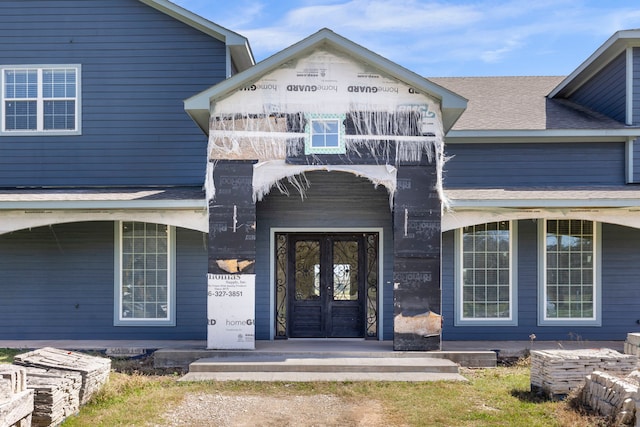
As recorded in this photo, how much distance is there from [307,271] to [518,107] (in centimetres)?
619

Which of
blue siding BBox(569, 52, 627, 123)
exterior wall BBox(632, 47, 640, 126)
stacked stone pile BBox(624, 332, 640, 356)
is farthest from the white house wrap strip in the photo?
blue siding BBox(569, 52, 627, 123)

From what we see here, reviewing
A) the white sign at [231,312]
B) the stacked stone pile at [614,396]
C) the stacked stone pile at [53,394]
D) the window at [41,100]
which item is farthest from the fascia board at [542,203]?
the window at [41,100]

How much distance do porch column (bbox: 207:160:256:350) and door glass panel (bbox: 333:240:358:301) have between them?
236cm

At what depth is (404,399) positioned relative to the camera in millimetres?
7801

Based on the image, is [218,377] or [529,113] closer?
[218,377]

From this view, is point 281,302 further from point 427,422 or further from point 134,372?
point 427,422

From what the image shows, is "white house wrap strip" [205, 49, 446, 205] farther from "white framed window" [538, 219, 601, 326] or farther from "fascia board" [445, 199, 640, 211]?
"white framed window" [538, 219, 601, 326]

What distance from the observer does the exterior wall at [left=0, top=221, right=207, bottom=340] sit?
11.7m

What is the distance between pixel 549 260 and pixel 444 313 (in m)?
2.28

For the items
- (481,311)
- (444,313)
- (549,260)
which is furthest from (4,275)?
(549,260)

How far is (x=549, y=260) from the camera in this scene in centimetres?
1176

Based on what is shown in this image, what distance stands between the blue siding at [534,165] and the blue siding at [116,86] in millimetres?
5158

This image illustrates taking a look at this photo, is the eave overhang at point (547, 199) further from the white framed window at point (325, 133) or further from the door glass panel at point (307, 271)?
the door glass panel at point (307, 271)

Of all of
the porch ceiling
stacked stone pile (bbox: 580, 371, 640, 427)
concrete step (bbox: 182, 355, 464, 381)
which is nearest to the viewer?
stacked stone pile (bbox: 580, 371, 640, 427)
